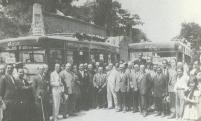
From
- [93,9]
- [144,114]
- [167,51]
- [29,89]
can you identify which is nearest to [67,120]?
[29,89]

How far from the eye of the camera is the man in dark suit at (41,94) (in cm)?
Result: 584

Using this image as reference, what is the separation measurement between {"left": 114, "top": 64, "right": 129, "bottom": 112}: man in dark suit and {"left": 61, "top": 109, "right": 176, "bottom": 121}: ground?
291 millimetres

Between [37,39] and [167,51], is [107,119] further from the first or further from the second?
[167,51]

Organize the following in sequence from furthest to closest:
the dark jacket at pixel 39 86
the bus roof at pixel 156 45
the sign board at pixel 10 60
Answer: the bus roof at pixel 156 45 < the sign board at pixel 10 60 < the dark jacket at pixel 39 86

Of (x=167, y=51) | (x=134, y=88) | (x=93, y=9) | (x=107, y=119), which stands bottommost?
(x=107, y=119)

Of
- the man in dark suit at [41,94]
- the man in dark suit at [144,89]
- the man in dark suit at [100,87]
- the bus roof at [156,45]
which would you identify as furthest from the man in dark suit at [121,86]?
the bus roof at [156,45]

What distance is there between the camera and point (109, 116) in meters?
6.95

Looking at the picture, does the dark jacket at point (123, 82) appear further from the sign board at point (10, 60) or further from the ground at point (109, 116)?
the sign board at point (10, 60)

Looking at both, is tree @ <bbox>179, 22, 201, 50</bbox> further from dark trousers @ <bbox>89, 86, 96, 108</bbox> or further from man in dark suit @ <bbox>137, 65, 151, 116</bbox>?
dark trousers @ <bbox>89, 86, 96, 108</bbox>

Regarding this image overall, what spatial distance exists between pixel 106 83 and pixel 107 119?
164 cm

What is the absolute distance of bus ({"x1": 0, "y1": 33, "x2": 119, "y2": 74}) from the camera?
766cm

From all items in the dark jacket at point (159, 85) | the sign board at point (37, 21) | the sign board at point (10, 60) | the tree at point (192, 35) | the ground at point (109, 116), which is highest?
the sign board at point (37, 21)

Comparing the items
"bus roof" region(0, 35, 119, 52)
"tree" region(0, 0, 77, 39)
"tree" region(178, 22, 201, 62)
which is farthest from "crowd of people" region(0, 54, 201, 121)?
"tree" region(0, 0, 77, 39)

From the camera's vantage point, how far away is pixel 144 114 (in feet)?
22.8
